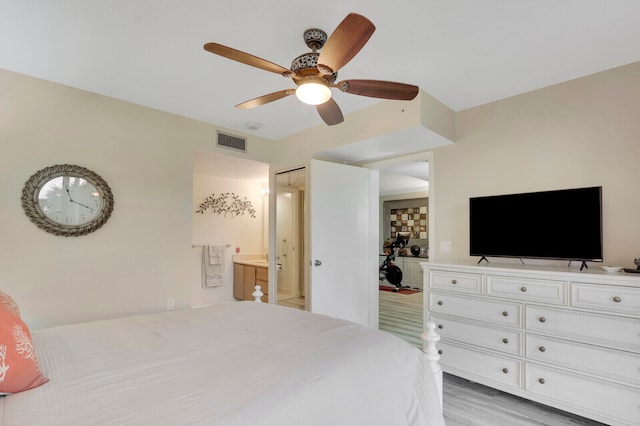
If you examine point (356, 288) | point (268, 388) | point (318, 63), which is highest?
point (318, 63)

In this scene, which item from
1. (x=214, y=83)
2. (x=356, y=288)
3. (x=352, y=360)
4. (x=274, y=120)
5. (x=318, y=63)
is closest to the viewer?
(x=352, y=360)

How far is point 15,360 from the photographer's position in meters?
Answer: 1.02

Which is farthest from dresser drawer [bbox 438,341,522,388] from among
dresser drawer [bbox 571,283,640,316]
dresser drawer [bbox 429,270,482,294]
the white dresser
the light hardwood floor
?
dresser drawer [bbox 571,283,640,316]

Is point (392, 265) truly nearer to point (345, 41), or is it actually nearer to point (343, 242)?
point (343, 242)

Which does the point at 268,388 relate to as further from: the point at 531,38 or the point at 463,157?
the point at 463,157

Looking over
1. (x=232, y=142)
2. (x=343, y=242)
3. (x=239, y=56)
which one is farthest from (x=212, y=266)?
(x=239, y=56)

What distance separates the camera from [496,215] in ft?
8.84

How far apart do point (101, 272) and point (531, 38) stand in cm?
→ 370

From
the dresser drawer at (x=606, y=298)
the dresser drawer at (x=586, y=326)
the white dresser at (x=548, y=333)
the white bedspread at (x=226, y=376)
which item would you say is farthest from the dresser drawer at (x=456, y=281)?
the white bedspread at (x=226, y=376)

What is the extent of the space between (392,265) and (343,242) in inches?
142

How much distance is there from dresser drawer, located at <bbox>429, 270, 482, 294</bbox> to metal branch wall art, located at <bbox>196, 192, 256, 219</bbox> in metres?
3.78

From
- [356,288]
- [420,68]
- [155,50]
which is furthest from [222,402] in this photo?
[356,288]

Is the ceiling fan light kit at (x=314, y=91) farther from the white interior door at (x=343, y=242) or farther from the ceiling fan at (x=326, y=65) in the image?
the white interior door at (x=343, y=242)

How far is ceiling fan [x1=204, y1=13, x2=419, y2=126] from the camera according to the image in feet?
4.66
